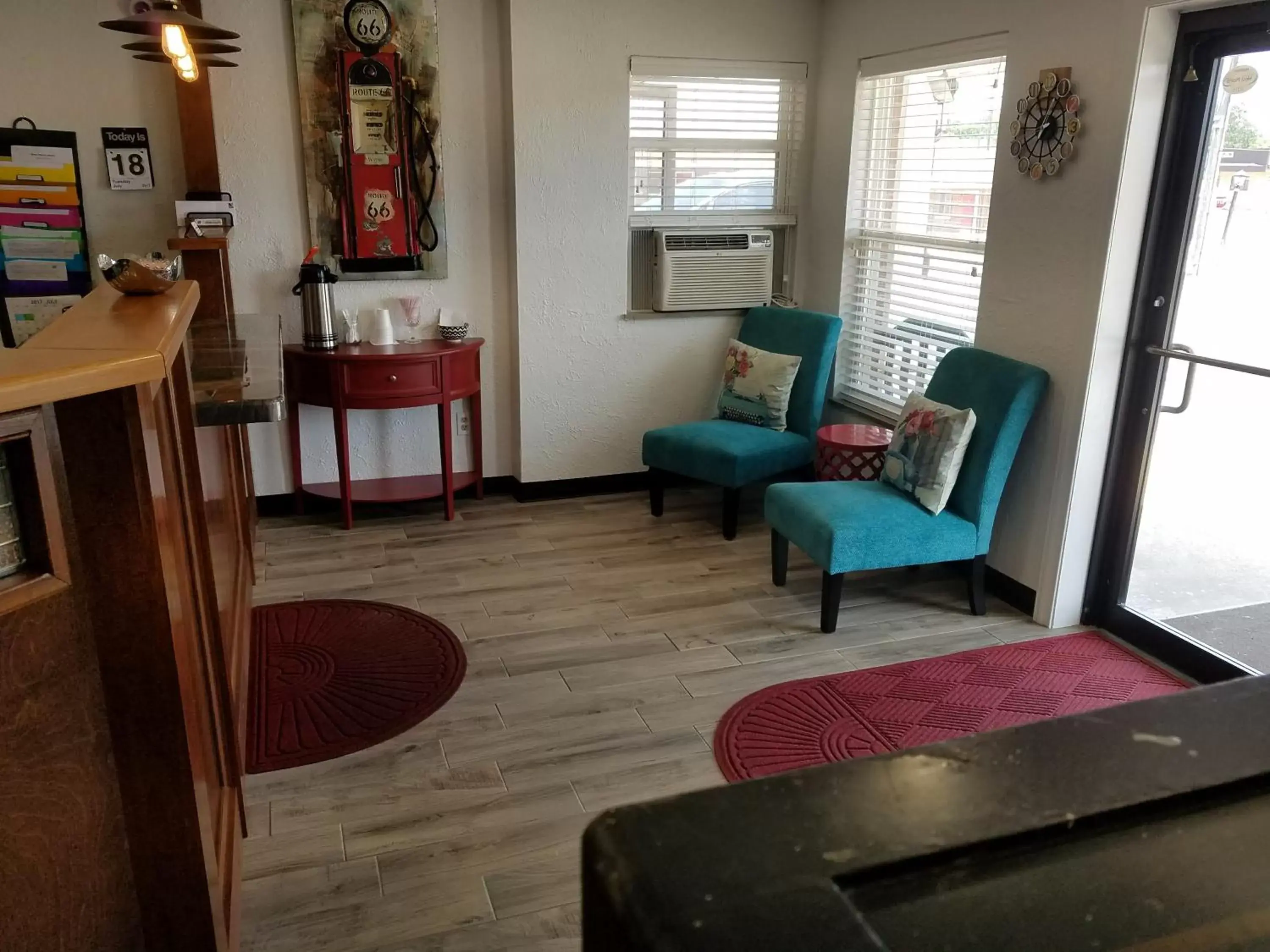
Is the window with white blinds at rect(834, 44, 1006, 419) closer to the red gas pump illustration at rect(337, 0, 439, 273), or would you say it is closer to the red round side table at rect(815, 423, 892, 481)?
the red round side table at rect(815, 423, 892, 481)

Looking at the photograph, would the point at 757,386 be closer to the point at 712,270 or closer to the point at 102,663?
the point at 712,270

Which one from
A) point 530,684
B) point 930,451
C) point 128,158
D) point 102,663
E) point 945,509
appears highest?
point 128,158

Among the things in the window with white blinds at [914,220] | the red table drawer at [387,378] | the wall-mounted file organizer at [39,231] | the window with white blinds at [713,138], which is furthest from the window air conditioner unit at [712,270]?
the wall-mounted file organizer at [39,231]

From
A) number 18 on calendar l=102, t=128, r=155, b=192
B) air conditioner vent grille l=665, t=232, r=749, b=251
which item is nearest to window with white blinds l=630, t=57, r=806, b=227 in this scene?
Answer: air conditioner vent grille l=665, t=232, r=749, b=251

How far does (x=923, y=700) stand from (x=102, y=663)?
2.29 m

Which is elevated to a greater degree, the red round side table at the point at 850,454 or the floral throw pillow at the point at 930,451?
the floral throw pillow at the point at 930,451

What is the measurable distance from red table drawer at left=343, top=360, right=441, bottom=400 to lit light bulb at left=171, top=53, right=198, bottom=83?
4.72 feet

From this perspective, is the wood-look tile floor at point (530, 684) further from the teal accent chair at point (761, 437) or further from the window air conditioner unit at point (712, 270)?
the window air conditioner unit at point (712, 270)

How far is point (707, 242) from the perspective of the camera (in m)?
4.72

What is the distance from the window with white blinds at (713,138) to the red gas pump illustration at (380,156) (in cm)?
96

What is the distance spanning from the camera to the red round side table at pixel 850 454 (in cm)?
397

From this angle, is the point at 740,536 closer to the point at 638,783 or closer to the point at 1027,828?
the point at 638,783

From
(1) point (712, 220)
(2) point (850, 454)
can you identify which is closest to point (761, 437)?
(2) point (850, 454)

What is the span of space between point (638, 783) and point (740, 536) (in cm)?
191
